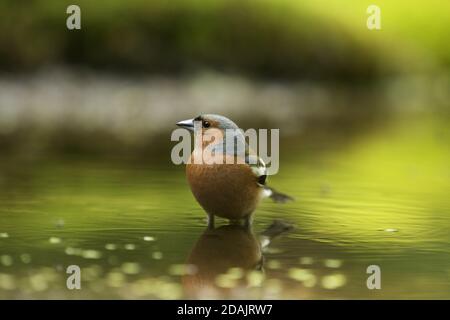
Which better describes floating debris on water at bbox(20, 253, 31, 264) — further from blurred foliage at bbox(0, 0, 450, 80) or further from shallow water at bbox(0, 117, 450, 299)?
blurred foliage at bbox(0, 0, 450, 80)

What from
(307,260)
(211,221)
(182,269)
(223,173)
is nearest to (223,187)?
(223,173)

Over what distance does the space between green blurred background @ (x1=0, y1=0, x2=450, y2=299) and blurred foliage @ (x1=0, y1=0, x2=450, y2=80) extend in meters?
0.04

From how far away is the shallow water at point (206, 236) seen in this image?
6121mm

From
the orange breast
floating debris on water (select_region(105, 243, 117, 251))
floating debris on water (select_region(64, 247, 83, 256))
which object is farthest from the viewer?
the orange breast

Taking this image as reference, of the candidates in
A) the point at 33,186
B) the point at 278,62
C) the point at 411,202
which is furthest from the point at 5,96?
the point at 411,202

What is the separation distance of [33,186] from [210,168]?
293 centimetres

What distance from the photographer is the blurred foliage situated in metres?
21.5

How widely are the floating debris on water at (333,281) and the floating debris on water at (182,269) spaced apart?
83 centimetres

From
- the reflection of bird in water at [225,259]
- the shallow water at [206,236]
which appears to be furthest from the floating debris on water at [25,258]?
the reflection of bird in water at [225,259]

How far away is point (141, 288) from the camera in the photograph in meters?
5.96

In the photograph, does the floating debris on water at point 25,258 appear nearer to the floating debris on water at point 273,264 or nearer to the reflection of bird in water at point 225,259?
the reflection of bird in water at point 225,259

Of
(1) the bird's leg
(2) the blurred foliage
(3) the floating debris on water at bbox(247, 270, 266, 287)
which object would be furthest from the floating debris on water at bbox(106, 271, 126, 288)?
(2) the blurred foliage

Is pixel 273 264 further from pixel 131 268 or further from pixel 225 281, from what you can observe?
pixel 131 268

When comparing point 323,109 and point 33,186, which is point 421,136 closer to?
point 323,109
